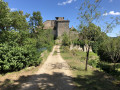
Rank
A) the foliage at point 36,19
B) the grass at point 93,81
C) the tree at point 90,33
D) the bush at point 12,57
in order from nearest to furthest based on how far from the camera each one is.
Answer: the grass at point 93,81, the bush at point 12,57, the tree at point 90,33, the foliage at point 36,19

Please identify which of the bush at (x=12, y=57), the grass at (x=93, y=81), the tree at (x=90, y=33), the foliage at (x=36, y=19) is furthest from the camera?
the foliage at (x=36, y=19)

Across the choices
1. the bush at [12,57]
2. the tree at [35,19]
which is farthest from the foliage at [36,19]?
the bush at [12,57]

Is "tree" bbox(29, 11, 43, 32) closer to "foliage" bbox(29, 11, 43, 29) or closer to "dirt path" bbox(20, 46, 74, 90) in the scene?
"foliage" bbox(29, 11, 43, 29)

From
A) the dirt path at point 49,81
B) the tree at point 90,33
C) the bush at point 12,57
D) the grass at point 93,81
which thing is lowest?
the dirt path at point 49,81

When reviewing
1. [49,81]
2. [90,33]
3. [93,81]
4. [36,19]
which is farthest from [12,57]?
[36,19]

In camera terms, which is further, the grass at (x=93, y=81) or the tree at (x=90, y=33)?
the tree at (x=90, y=33)

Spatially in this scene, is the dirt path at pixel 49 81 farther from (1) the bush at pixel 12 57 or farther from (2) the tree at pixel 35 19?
(2) the tree at pixel 35 19

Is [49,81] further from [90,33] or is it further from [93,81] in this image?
[90,33]

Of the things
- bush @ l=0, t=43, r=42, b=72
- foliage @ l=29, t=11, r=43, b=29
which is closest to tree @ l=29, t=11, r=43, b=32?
foliage @ l=29, t=11, r=43, b=29

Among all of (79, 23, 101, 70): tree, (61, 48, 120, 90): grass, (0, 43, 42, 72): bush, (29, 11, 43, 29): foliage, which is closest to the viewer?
(61, 48, 120, 90): grass

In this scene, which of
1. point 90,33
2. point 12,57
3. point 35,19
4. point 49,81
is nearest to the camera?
point 49,81

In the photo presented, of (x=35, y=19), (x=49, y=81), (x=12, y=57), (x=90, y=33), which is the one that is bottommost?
(x=49, y=81)

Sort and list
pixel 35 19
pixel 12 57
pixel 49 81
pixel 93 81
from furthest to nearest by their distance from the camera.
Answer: pixel 35 19 → pixel 12 57 → pixel 49 81 → pixel 93 81

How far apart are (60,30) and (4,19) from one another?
39105 mm
